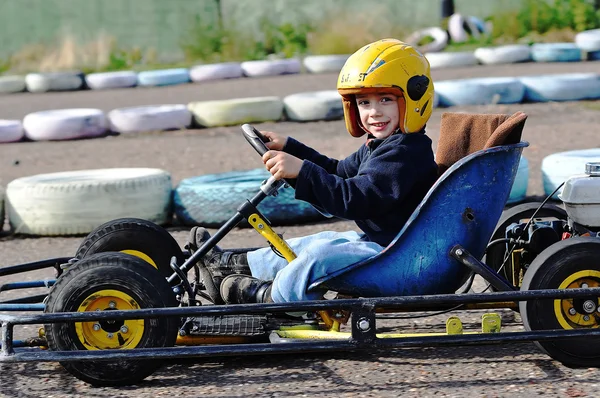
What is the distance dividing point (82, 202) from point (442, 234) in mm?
2851

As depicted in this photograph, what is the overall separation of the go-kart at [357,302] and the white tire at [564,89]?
7.05 metres

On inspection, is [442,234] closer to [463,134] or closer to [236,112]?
[463,134]

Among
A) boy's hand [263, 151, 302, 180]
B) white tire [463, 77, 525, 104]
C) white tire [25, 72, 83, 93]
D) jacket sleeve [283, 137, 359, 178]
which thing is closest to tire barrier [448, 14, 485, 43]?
white tire [25, 72, 83, 93]

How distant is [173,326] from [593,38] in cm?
1202

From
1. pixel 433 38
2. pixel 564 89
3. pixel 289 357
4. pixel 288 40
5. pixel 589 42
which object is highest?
pixel 288 40

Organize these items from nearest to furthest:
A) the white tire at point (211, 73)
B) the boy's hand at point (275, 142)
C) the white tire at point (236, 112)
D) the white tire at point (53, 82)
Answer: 1. the boy's hand at point (275, 142)
2. the white tire at point (236, 112)
3. the white tire at point (53, 82)
4. the white tire at point (211, 73)

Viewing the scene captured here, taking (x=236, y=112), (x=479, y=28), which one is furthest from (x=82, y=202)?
(x=479, y=28)

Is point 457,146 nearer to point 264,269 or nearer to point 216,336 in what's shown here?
point 264,269

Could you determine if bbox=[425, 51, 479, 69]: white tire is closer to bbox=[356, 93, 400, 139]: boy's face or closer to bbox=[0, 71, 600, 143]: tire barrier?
bbox=[0, 71, 600, 143]: tire barrier

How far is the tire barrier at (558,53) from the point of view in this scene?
1400cm

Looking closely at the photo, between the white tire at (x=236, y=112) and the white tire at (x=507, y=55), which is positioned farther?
the white tire at (x=507, y=55)

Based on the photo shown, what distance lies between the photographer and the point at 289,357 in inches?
138

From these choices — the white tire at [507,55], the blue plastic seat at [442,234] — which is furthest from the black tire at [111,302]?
the white tire at [507,55]

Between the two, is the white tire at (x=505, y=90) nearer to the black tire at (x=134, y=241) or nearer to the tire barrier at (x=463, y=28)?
the black tire at (x=134, y=241)
